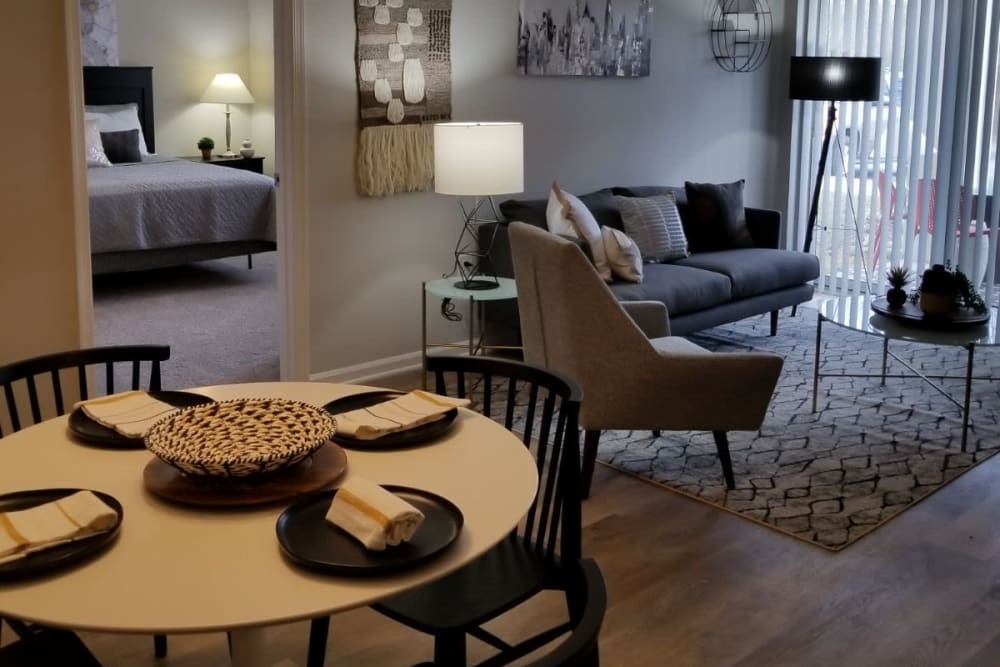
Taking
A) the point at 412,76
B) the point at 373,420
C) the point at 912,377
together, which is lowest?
the point at 912,377

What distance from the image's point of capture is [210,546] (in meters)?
1.58

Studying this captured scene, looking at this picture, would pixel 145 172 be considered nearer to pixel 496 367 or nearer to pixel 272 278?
pixel 272 278

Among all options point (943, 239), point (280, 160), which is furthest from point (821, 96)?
point (280, 160)

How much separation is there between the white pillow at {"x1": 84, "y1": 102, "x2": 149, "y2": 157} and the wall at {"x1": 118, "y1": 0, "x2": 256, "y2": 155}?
0.44 meters

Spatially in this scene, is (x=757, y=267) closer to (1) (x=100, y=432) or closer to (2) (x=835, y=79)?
(2) (x=835, y=79)

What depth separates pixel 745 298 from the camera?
18.3 ft

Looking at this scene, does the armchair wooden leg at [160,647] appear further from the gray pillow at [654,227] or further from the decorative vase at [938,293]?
the gray pillow at [654,227]

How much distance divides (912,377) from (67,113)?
149 inches

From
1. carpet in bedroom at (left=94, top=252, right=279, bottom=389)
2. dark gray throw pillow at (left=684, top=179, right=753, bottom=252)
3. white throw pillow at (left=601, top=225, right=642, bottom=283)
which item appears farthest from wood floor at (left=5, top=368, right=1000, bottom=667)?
dark gray throw pillow at (left=684, top=179, right=753, bottom=252)

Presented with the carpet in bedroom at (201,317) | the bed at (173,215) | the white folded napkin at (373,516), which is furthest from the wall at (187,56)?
the white folded napkin at (373,516)

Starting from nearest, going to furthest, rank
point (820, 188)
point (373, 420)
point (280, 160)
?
point (373, 420)
point (280, 160)
point (820, 188)

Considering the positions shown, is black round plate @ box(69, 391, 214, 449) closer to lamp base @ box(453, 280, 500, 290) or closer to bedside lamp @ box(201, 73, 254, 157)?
lamp base @ box(453, 280, 500, 290)

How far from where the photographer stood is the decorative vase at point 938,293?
4359mm

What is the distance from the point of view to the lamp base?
4684mm
